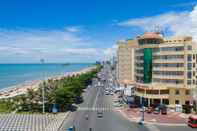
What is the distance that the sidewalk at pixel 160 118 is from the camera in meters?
83.8

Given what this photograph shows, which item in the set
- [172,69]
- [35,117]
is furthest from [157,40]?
[35,117]

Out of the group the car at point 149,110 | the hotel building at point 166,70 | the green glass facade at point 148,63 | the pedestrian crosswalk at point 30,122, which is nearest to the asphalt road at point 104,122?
the pedestrian crosswalk at point 30,122

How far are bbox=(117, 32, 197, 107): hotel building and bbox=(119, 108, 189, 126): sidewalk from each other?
25.1ft

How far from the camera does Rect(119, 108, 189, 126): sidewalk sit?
275ft

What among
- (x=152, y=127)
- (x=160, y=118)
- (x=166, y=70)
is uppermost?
(x=166, y=70)

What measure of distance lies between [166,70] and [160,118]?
20.8 m

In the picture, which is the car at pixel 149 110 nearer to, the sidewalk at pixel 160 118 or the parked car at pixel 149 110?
the parked car at pixel 149 110

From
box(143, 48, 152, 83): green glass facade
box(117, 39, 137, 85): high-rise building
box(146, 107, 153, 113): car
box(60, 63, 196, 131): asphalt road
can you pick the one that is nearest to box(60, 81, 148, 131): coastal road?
box(60, 63, 196, 131): asphalt road

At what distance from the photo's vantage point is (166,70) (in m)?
104

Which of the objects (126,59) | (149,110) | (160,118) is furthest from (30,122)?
(126,59)

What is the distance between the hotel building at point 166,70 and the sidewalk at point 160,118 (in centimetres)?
766

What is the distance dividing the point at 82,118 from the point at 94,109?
55.4 feet

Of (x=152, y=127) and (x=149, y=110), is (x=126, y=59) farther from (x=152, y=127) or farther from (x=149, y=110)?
(x=152, y=127)

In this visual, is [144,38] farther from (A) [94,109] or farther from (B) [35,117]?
(B) [35,117]
